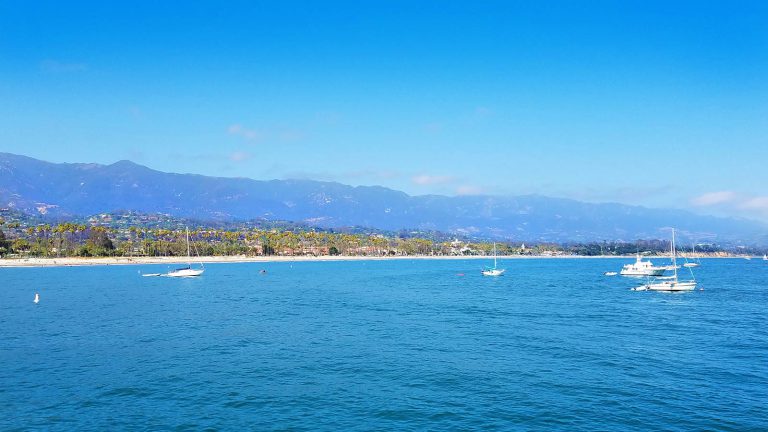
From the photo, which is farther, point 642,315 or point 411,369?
point 642,315

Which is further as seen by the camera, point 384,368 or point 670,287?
point 670,287

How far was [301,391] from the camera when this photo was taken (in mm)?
28031

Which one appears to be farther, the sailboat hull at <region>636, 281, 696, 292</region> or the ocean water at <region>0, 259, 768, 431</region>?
the sailboat hull at <region>636, 281, 696, 292</region>

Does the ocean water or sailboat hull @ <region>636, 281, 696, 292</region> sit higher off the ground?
sailboat hull @ <region>636, 281, 696, 292</region>

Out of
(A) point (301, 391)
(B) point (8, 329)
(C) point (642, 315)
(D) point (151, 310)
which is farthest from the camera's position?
(D) point (151, 310)

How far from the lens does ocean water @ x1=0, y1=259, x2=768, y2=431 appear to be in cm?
2419

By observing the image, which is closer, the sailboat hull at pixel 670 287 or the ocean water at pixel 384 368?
the ocean water at pixel 384 368

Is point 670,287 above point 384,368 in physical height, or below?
above

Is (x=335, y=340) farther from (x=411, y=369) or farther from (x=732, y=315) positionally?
(x=732, y=315)

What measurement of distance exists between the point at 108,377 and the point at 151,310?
32876 millimetres

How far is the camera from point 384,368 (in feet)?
107

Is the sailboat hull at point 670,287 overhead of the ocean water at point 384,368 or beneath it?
overhead

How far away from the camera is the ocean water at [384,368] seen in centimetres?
2419

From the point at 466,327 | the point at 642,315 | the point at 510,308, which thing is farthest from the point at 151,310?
the point at 642,315
